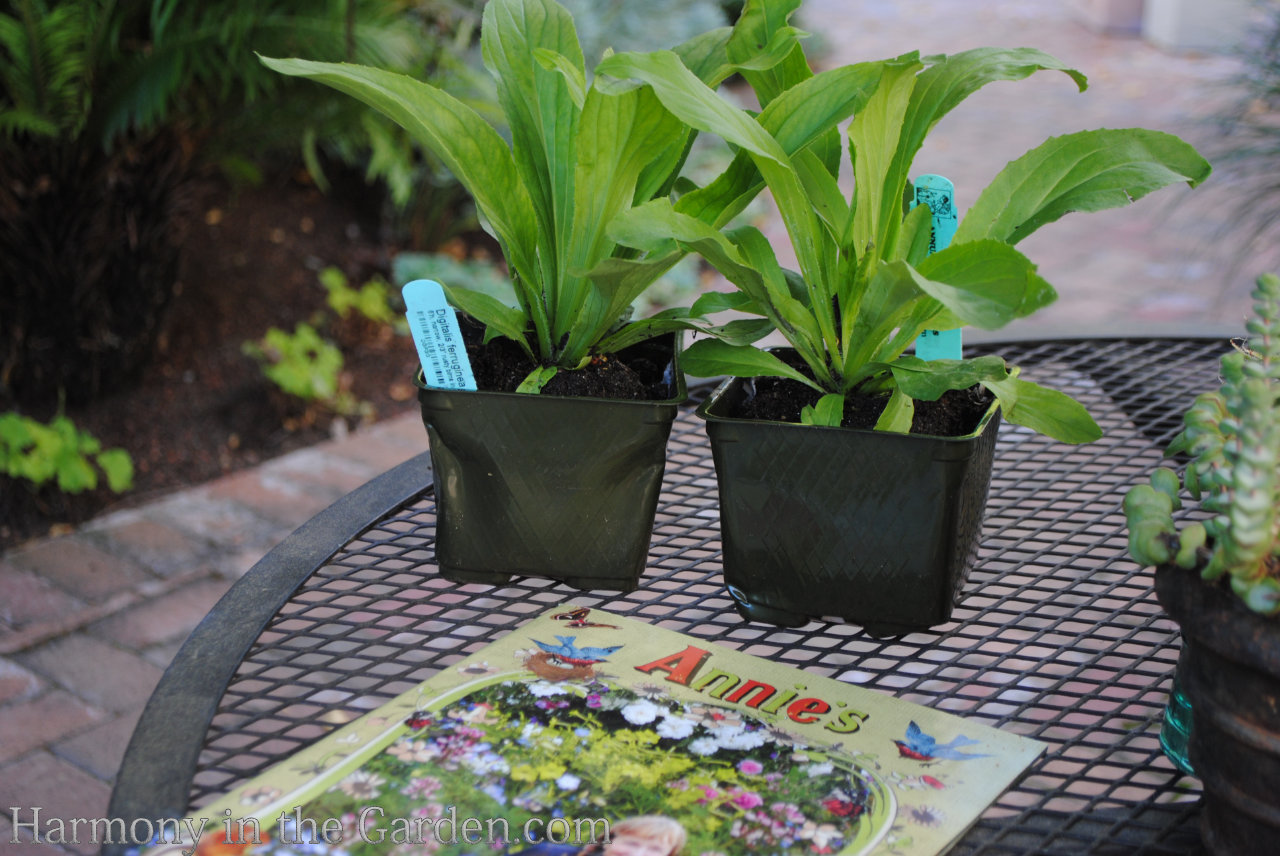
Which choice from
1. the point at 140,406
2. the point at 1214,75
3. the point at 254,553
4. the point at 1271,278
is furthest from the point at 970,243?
the point at 1214,75

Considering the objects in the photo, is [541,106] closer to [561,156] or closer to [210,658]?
[561,156]

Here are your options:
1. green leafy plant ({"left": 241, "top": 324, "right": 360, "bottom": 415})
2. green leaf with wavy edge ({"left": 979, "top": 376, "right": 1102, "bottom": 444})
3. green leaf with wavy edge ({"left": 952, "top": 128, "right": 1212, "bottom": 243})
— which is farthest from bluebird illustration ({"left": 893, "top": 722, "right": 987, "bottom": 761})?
green leafy plant ({"left": 241, "top": 324, "right": 360, "bottom": 415})

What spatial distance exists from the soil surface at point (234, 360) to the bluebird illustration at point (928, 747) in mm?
1797

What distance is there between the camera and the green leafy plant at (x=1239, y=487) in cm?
50

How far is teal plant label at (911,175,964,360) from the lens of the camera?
783 millimetres

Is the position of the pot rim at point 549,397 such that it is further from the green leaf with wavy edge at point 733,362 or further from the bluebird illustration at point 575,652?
the bluebird illustration at point 575,652

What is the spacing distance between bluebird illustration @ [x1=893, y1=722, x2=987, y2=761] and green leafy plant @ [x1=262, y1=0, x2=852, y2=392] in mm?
340

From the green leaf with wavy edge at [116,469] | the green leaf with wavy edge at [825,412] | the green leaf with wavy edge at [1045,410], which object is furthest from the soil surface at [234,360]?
the green leaf with wavy edge at [1045,410]

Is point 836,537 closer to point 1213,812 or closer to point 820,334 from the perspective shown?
point 820,334

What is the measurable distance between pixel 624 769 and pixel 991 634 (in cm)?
30

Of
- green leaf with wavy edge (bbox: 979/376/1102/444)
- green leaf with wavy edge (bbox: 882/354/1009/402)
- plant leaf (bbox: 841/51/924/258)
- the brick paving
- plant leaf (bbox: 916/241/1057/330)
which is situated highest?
plant leaf (bbox: 841/51/924/258)

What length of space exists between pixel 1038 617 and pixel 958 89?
379 millimetres

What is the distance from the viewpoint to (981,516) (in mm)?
823

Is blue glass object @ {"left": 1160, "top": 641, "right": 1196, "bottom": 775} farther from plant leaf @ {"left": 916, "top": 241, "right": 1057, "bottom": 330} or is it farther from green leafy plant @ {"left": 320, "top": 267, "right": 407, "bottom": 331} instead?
green leafy plant @ {"left": 320, "top": 267, "right": 407, "bottom": 331}
